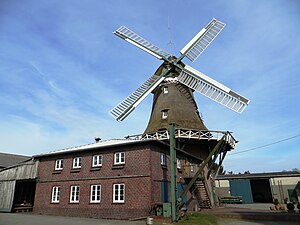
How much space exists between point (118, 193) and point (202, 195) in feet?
34.4

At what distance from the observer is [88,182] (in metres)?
19.9

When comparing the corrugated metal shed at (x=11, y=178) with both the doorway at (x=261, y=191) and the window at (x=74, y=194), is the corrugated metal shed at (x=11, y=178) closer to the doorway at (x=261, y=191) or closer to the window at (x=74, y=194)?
the window at (x=74, y=194)

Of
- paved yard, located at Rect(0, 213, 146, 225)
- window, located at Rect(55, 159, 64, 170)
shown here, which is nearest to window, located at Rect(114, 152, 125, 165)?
paved yard, located at Rect(0, 213, 146, 225)

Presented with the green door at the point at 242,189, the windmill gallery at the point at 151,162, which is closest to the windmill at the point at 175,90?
the windmill gallery at the point at 151,162

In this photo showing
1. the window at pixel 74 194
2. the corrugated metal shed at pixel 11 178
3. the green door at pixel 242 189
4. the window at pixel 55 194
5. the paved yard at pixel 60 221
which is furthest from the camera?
the green door at pixel 242 189

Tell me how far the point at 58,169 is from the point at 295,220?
750 inches

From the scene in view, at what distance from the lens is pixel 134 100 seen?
79.5ft

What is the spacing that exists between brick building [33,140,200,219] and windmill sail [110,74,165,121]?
4101 mm

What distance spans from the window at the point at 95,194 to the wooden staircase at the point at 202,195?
10086 mm

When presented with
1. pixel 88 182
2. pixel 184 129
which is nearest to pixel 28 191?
pixel 88 182

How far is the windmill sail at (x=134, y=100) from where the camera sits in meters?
23.5

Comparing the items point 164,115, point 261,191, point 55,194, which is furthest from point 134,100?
point 261,191

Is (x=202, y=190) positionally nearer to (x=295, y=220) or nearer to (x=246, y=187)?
(x=295, y=220)

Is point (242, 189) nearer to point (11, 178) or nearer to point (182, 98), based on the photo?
point (182, 98)
